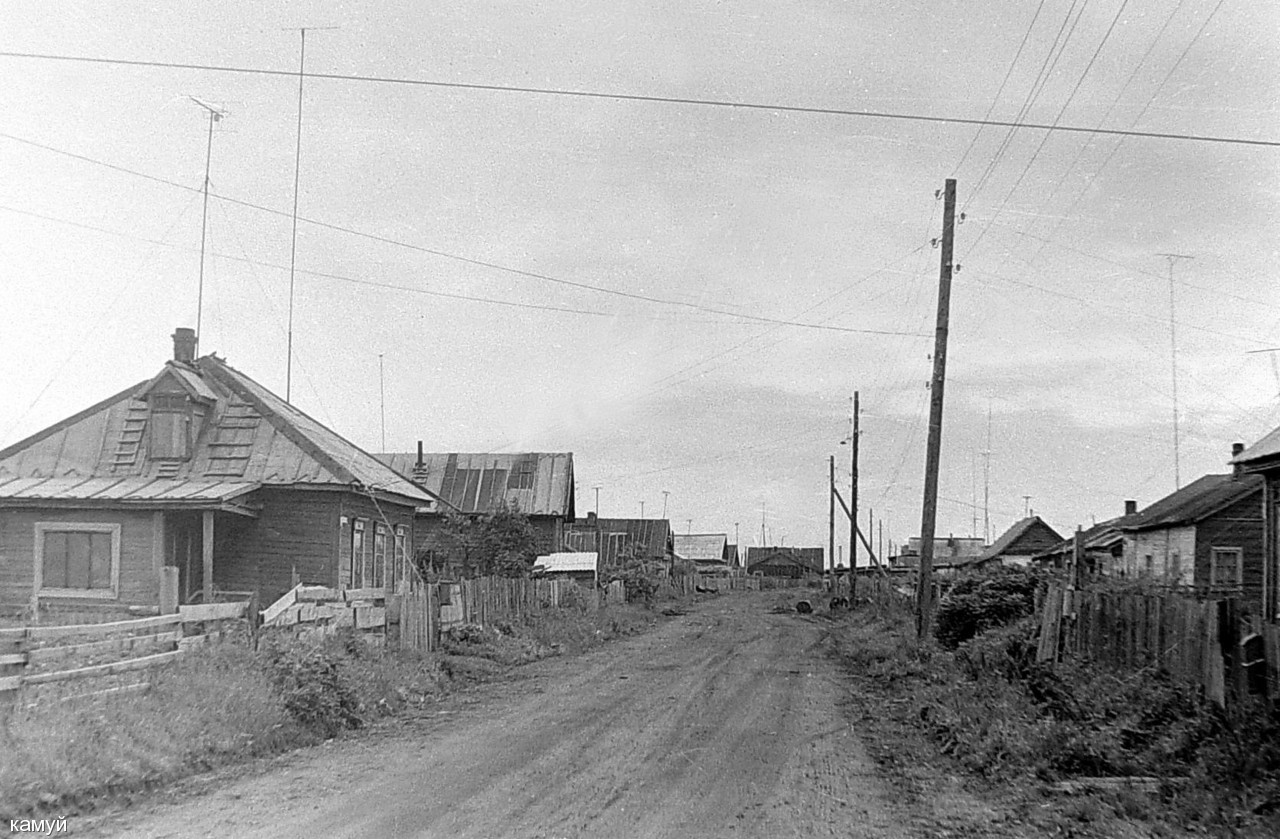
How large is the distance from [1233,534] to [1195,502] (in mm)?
2327

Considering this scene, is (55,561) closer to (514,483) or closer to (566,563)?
(566,563)

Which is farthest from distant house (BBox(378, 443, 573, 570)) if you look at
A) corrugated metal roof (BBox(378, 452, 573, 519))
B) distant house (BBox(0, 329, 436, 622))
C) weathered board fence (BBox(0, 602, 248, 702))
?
weathered board fence (BBox(0, 602, 248, 702))

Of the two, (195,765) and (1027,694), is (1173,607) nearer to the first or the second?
(1027,694)

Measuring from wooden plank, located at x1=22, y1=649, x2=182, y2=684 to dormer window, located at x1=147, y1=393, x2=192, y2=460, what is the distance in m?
14.0

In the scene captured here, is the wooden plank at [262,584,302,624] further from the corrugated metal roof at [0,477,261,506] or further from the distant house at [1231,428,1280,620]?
the distant house at [1231,428,1280,620]

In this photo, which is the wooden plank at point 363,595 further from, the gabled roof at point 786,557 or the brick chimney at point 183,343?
the gabled roof at point 786,557

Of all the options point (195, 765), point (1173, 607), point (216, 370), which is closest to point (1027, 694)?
point (1173, 607)

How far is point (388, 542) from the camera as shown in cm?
3000

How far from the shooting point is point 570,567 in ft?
173

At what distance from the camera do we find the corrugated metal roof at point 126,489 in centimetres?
2333

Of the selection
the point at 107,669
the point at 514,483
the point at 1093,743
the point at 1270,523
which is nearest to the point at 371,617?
the point at 107,669

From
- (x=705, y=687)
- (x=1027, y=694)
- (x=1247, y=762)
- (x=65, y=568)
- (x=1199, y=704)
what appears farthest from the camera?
(x=65, y=568)

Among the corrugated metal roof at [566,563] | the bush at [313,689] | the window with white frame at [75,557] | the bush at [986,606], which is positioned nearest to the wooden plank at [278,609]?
the bush at [313,689]

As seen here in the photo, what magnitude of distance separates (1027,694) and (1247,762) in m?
5.18
